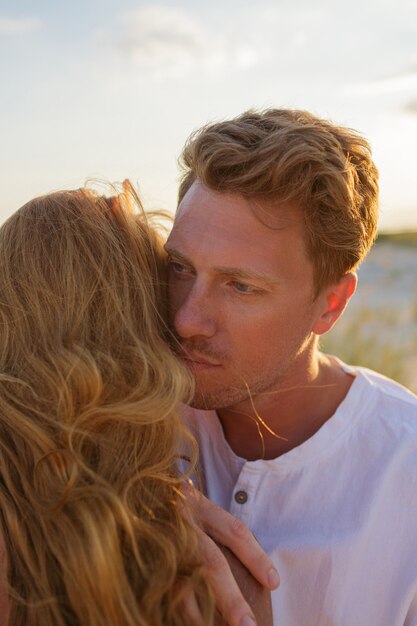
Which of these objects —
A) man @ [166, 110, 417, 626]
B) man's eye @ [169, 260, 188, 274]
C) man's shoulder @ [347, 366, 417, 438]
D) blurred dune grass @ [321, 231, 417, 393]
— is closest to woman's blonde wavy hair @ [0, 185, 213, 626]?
man's eye @ [169, 260, 188, 274]

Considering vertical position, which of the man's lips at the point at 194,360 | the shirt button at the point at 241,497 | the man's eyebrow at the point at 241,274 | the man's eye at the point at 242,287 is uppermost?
the man's eyebrow at the point at 241,274

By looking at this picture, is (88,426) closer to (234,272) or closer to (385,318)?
(234,272)

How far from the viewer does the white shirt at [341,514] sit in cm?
286

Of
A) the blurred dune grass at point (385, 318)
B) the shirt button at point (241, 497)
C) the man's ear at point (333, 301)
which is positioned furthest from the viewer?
the blurred dune grass at point (385, 318)

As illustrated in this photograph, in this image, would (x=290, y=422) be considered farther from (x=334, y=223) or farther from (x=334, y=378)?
(x=334, y=223)

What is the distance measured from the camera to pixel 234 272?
289 centimetres

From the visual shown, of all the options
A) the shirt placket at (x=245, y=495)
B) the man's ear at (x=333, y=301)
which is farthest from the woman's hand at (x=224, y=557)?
the man's ear at (x=333, y=301)

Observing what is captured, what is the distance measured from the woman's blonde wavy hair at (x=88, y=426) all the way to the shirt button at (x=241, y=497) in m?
0.63

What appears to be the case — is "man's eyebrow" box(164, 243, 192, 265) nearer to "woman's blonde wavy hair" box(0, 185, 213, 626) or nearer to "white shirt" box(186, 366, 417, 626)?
"woman's blonde wavy hair" box(0, 185, 213, 626)

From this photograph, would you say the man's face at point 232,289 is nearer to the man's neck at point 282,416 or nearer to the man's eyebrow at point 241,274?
the man's eyebrow at point 241,274

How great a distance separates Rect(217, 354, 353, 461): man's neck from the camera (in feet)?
10.5

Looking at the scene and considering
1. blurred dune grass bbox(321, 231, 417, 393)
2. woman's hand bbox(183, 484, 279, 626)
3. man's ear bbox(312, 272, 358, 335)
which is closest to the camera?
woman's hand bbox(183, 484, 279, 626)

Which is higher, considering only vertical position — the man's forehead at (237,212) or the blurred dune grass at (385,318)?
the man's forehead at (237,212)

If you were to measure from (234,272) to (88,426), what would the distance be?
0.85 m
